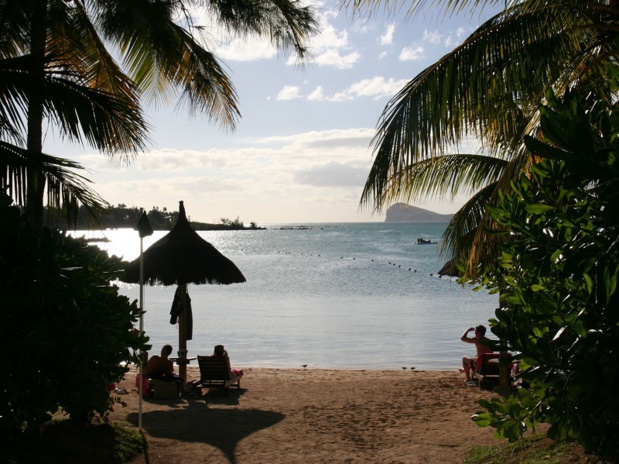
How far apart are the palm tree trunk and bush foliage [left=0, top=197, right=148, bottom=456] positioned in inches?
47.0

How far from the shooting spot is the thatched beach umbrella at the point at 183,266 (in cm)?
1050

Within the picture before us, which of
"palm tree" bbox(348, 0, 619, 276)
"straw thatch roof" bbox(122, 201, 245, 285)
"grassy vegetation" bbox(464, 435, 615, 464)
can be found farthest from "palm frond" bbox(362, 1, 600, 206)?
"straw thatch roof" bbox(122, 201, 245, 285)

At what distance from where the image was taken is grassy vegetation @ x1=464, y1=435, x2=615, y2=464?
16.4ft

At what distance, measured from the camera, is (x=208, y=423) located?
8.64 meters

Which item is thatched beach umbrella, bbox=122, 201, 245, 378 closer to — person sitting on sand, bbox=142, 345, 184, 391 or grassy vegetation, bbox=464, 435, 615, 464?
person sitting on sand, bbox=142, 345, 184, 391

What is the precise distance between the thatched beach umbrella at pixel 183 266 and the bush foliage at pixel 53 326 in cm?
397

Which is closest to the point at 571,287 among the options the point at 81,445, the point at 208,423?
the point at 81,445

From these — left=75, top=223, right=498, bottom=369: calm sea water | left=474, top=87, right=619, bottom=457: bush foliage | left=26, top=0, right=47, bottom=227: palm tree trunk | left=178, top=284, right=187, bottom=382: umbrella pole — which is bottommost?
left=75, top=223, right=498, bottom=369: calm sea water

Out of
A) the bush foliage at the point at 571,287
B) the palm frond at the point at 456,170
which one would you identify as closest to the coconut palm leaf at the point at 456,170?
the palm frond at the point at 456,170

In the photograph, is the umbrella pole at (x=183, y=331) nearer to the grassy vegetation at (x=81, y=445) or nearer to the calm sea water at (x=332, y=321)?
the calm sea water at (x=332, y=321)

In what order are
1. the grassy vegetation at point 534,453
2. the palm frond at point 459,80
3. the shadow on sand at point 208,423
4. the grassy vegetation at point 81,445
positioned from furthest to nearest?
1. the shadow on sand at point 208,423
2. the palm frond at point 459,80
3. the grassy vegetation at point 81,445
4. the grassy vegetation at point 534,453

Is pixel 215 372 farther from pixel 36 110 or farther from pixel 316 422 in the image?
pixel 36 110

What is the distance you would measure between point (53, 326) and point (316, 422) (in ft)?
15.8

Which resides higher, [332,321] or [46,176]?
[46,176]
